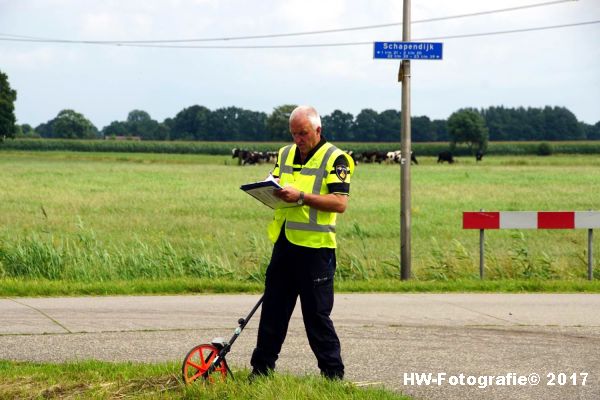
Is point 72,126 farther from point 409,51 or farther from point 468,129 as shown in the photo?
point 409,51

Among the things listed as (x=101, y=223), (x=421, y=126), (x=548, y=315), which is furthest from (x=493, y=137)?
(x=548, y=315)

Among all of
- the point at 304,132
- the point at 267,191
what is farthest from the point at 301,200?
the point at 304,132

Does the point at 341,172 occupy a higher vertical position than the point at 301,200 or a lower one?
higher

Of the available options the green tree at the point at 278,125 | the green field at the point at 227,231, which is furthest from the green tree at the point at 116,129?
the green field at the point at 227,231

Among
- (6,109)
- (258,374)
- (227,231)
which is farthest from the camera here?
(6,109)

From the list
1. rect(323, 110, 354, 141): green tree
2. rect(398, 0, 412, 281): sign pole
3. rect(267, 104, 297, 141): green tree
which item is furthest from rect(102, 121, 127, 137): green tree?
rect(398, 0, 412, 281): sign pole

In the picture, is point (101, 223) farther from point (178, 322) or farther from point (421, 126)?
point (421, 126)

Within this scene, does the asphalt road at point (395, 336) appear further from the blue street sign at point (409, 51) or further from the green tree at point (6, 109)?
the green tree at point (6, 109)

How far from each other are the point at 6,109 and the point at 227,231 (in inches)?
3641

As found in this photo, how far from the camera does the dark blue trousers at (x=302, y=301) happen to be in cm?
685

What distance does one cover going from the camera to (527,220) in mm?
14516

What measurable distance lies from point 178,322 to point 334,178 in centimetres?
411

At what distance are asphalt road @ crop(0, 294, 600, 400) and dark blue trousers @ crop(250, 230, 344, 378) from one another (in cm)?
80

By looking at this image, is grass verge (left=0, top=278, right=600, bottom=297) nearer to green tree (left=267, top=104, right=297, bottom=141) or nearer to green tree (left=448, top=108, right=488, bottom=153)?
green tree (left=267, top=104, right=297, bottom=141)
